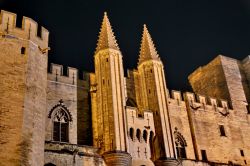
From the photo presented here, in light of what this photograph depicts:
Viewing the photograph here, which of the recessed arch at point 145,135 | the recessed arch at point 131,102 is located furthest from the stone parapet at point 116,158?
the recessed arch at point 131,102

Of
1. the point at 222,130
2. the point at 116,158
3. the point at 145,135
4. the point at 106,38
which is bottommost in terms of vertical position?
the point at 116,158

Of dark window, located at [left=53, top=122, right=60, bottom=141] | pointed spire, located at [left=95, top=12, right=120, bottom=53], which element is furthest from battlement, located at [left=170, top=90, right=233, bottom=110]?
dark window, located at [left=53, top=122, right=60, bottom=141]

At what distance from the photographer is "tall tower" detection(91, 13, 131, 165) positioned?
789 inches

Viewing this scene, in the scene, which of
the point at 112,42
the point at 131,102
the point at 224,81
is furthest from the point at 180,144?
the point at 224,81

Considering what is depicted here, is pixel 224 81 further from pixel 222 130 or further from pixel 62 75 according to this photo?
pixel 62 75

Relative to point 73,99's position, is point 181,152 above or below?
below

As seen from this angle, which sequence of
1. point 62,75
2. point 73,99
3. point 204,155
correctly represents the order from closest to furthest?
point 73,99 → point 62,75 → point 204,155

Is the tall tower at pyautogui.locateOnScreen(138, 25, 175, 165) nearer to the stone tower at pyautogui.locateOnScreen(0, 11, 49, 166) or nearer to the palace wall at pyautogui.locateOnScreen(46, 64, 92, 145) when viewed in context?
the palace wall at pyautogui.locateOnScreen(46, 64, 92, 145)

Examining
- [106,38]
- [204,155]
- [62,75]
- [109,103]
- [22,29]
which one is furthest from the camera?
[204,155]

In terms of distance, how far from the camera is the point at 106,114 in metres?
21.1

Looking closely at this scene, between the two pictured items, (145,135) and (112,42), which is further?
(112,42)

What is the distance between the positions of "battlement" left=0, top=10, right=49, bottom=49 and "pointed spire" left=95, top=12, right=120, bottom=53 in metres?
3.83

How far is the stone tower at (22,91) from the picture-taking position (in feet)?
54.5

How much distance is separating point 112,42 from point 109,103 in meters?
4.41
